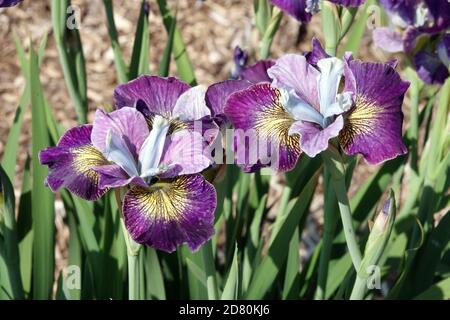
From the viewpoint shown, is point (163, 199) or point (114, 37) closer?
point (163, 199)

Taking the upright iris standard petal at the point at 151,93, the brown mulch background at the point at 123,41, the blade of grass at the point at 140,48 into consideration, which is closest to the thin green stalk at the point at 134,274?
the upright iris standard petal at the point at 151,93

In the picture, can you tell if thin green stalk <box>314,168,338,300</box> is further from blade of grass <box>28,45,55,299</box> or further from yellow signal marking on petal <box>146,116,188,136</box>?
blade of grass <box>28,45,55,299</box>

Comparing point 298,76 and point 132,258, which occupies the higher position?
point 298,76

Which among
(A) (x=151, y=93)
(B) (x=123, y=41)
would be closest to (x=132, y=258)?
(A) (x=151, y=93)

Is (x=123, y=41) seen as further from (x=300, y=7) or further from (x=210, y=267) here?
(x=210, y=267)

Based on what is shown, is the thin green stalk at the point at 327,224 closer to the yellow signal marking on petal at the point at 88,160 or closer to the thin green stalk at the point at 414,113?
the thin green stalk at the point at 414,113

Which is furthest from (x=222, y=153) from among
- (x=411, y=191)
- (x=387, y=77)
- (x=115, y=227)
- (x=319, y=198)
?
(x=319, y=198)
